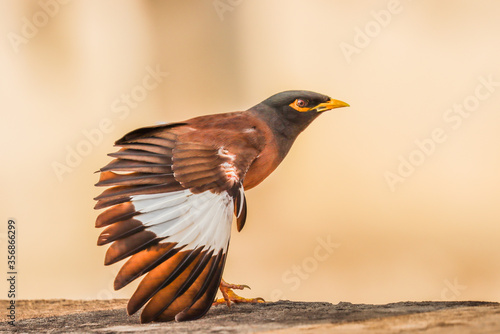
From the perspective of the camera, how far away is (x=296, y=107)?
4828 mm

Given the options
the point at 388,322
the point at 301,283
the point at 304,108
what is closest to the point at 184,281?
the point at 388,322

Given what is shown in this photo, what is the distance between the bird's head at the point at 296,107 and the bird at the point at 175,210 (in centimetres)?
49

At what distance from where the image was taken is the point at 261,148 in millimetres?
4441

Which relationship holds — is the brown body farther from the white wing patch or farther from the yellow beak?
the yellow beak

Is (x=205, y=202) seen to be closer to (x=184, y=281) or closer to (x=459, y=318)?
(x=184, y=281)

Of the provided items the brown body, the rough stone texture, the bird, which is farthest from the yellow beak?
the rough stone texture

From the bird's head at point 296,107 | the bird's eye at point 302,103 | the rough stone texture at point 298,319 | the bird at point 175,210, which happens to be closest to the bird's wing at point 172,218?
the bird at point 175,210

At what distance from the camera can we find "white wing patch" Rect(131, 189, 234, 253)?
3682 millimetres

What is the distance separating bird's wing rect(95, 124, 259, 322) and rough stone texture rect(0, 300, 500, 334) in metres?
0.21

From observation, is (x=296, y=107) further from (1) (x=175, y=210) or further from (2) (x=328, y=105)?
(1) (x=175, y=210)

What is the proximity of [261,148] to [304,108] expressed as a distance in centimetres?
60

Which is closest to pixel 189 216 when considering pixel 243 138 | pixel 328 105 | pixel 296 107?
pixel 243 138

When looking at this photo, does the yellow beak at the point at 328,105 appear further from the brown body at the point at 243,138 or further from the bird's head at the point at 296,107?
the brown body at the point at 243,138

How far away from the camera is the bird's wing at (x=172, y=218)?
359 centimetres
